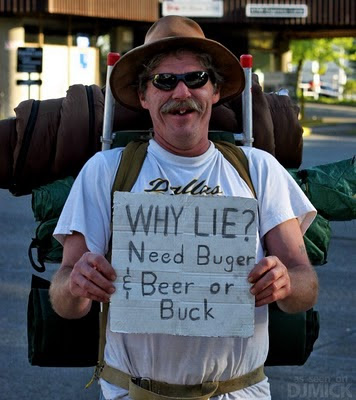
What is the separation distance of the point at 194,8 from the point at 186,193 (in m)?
30.4

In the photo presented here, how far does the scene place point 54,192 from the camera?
10.9 feet

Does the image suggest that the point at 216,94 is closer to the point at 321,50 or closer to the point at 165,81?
the point at 165,81

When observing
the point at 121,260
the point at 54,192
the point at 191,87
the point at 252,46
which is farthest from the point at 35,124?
the point at 252,46

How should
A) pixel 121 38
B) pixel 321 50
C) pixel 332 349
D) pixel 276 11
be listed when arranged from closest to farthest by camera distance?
pixel 332 349 < pixel 276 11 < pixel 121 38 < pixel 321 50

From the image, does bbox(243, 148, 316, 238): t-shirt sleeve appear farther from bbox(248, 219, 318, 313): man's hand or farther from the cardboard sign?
the cardboard sign

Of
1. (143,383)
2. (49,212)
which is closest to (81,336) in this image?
(49,212)

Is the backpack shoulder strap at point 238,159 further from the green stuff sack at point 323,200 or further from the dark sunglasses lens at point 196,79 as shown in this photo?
the green stuff sack at point 323,200

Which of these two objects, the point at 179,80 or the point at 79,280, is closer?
the point at 79,280

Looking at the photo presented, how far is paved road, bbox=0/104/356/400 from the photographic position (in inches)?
238

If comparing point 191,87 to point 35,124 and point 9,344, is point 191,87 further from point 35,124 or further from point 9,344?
point 9,344

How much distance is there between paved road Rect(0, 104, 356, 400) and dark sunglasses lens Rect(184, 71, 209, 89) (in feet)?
6.11

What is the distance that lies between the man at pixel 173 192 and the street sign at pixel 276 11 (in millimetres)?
31593

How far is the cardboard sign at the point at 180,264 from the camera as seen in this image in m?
2.63

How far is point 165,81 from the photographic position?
2.93 metres
